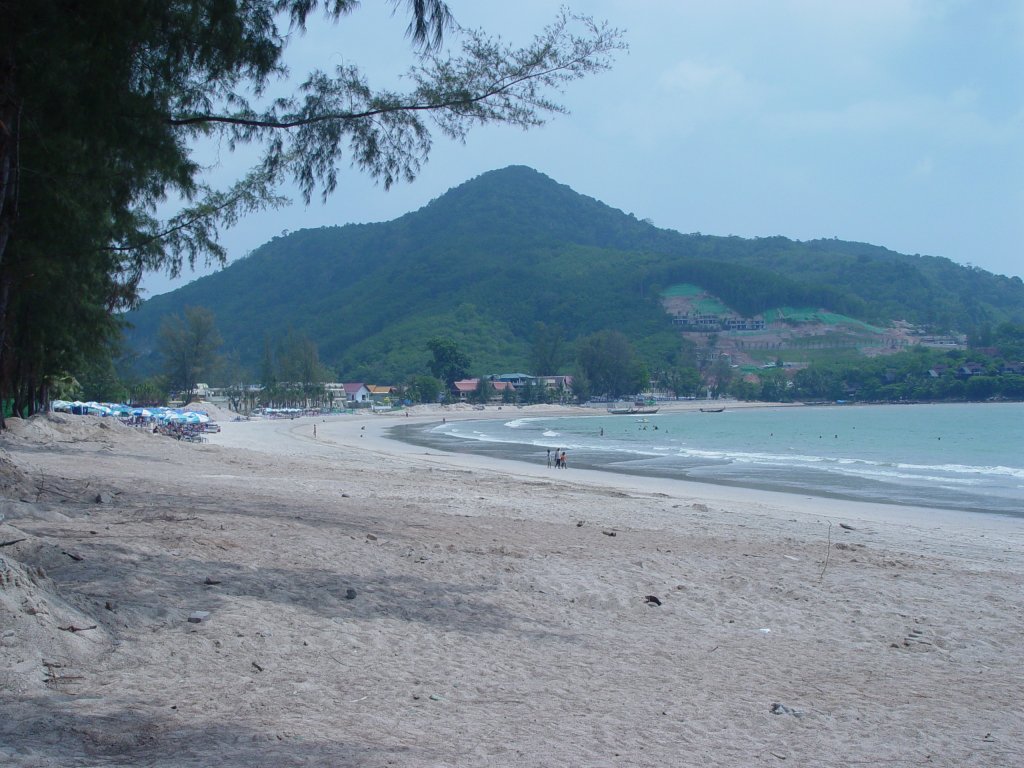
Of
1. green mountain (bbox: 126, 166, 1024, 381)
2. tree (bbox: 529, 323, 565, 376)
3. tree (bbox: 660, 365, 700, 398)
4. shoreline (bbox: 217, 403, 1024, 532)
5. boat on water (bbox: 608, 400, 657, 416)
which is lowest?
shoreline (bbox: 217, 403, 1024, 532)

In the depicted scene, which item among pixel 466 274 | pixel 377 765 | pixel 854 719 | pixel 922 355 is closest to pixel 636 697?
pixel 854 719

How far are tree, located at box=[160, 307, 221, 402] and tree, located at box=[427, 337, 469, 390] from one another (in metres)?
45.8

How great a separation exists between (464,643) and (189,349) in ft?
273

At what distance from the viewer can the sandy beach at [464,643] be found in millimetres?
3689

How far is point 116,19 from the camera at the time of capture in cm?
616

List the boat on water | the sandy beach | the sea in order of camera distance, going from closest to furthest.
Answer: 1. the sandy beach
2. the sea
3. the boat on water

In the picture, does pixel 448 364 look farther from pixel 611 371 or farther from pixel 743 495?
pixel 743 495

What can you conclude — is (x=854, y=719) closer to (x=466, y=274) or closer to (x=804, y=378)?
(x=804, y=378)

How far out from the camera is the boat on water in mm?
112750

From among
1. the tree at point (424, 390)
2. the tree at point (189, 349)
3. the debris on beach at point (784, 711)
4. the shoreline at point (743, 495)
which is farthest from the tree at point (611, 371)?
the debris on beach at point (784, 711)

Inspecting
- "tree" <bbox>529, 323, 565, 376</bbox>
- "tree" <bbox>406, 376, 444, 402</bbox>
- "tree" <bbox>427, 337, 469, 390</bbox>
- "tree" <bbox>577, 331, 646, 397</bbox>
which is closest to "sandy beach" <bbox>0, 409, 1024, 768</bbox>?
"tree" <bbox>406, 376, 444, 402</bbox>

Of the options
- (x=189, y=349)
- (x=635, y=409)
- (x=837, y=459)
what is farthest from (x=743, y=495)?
(x=635, y=409)

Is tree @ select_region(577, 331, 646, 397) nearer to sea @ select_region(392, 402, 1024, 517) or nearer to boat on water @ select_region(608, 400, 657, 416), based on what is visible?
boat on water @ select_region(608, 400, 657, 416)

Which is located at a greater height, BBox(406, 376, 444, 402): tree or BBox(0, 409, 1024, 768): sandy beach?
BBox(406, 376, 444, 402): tree
